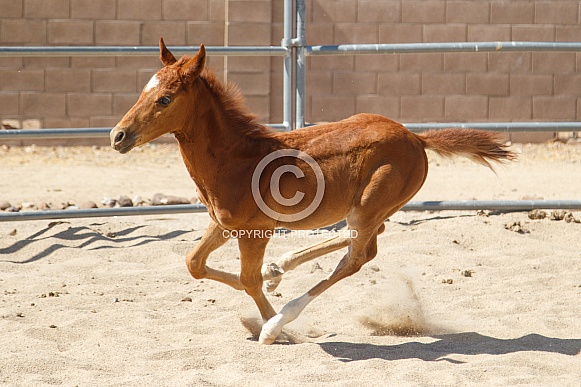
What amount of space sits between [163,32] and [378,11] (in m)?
2.78

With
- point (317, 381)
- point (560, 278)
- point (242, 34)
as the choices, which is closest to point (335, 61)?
point (242, 34)

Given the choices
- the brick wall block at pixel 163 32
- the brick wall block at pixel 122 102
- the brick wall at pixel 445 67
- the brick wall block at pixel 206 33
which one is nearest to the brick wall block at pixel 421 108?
the brick wall at pixel 445 67

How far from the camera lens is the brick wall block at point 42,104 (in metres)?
10.3

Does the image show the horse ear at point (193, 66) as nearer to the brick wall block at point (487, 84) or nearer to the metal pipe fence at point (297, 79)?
the metal pipe fence at point (297, 79)

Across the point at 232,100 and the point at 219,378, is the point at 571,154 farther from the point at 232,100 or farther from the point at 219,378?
the point at 219,378

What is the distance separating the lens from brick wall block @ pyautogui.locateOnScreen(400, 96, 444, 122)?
10.7m

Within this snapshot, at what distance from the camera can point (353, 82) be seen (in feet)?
34.8

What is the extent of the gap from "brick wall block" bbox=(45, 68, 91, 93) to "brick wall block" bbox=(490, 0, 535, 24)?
5314mm

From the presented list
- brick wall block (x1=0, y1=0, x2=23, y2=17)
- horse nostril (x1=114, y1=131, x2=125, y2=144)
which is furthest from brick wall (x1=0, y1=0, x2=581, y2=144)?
horse nostril (x1=114, y1=131, x2=125, y2=144)

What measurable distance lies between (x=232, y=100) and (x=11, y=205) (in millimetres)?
3769

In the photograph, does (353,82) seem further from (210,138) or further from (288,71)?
(210,138)

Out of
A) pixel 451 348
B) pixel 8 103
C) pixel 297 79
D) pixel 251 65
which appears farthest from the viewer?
pixel 251 65

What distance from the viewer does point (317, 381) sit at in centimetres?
345

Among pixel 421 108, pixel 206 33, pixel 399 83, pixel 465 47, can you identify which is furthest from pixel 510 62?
pixel 465 47
